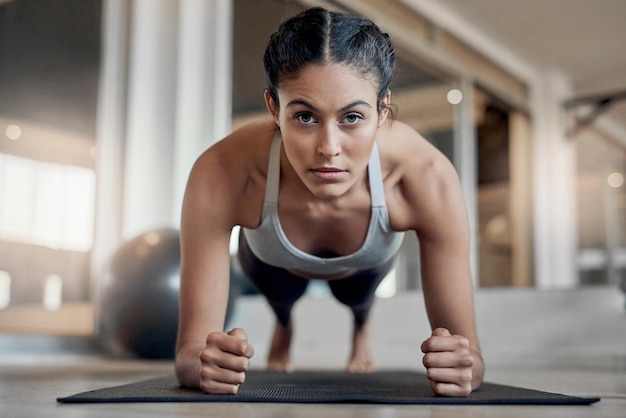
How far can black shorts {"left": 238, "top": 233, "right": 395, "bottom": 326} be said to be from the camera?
Result: 167 centimetres

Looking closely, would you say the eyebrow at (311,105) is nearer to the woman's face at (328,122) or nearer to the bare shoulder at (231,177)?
the woman's face at (328,122)

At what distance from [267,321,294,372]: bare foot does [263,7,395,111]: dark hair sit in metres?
1.02

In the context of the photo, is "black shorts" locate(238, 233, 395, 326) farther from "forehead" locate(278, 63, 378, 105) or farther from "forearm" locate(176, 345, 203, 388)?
"forehead" locate(278, 63, 378, 105)

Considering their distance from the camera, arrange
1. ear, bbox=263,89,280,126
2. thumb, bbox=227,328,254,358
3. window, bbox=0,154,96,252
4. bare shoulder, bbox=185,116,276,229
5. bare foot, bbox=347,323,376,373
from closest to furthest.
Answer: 1. thumb, bbox=227,328,254,358
2. ear, bbox=263,89,280,126
3. bare shoulder, bbox=185,116,276,229
4. bare foot, bbox=347,323,376,373
5. window, bbox=0,154,96,252

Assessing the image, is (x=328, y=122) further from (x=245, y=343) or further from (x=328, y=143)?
(x=245, y=343)

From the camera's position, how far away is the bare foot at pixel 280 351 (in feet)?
6.41

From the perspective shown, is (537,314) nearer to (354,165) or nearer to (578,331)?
(578,331)

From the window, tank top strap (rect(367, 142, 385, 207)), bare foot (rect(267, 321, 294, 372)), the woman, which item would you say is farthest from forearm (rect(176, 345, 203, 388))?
the window

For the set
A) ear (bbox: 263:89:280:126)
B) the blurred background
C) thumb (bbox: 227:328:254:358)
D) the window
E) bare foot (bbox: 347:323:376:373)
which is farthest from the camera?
the window

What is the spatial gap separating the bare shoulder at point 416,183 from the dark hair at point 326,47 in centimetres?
16

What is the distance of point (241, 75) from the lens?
325 centimetres

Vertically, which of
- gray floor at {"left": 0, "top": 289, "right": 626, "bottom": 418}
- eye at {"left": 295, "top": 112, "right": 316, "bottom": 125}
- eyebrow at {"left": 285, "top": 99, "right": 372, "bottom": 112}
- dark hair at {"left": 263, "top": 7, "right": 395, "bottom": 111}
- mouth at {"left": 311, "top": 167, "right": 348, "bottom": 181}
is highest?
dark hair at {"left": 263, "top": 7, "right": 395, "bottom": 111}

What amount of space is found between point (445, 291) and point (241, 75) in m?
2.26

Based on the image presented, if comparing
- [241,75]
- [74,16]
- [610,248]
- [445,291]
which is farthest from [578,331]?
[74,16]
